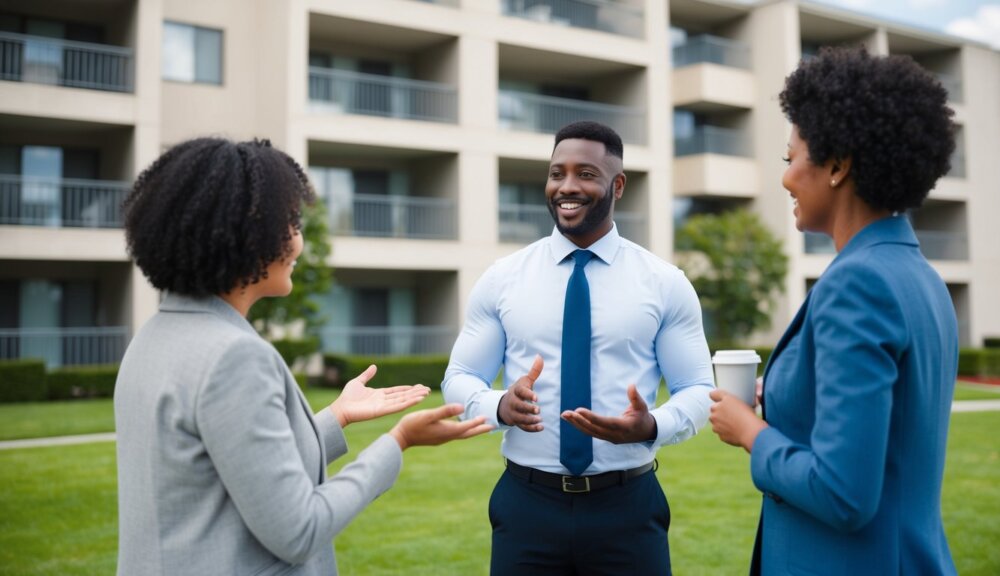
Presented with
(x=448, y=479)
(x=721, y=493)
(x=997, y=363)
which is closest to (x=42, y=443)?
(x=448, y=479)

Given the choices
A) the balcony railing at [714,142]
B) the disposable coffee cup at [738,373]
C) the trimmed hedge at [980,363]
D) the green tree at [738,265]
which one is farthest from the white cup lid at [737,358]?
the trimmed hedge at [980,363]

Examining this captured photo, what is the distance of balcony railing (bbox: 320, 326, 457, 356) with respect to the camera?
25.9m

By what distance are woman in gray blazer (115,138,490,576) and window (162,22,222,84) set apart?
23513 mm

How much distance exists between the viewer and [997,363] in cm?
3166

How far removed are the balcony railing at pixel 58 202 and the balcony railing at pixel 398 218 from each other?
5.76 m

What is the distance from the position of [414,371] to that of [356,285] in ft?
15.3

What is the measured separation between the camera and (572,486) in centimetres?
369

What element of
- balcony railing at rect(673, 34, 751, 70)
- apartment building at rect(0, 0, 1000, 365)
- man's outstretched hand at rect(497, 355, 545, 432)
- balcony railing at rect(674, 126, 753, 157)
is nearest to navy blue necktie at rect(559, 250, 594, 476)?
man's outstretched hand at rect(497, 355, 545, 432)

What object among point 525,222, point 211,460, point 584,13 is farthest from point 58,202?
point 211,460

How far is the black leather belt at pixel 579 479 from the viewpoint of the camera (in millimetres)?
3693

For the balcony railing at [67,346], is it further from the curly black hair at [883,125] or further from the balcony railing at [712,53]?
the curly black hair at [883,125]

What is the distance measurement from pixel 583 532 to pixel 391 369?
19964 mm

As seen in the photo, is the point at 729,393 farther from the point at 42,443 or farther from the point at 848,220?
the point at 42,443

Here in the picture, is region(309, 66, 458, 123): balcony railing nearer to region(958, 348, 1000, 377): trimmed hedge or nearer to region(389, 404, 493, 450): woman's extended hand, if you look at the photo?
region(958, 348, 1000, 377): trimmed hedge
